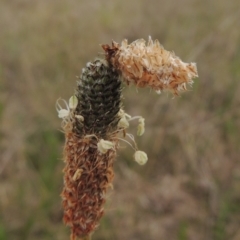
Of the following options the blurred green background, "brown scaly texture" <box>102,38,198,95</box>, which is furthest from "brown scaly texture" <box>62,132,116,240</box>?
the blurred green background

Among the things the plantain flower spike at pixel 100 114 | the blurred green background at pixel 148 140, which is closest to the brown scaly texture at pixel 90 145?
the plantain flower spike at pixel 100 114

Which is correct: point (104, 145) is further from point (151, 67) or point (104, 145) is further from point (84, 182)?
point (151, 67)

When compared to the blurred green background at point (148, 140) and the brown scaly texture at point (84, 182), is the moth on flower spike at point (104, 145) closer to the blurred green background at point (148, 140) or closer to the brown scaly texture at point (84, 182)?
the brown scaly texture at point (84, 182)

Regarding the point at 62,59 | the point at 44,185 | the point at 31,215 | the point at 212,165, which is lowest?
the point at 31,215

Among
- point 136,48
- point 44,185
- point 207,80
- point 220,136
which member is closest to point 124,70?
point 136,48

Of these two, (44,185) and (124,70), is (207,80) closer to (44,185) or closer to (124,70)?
(44,185)
